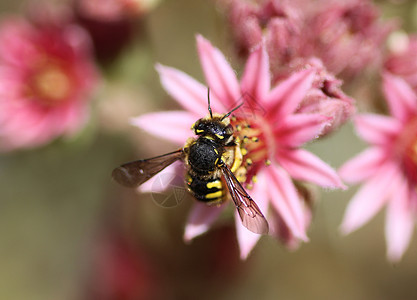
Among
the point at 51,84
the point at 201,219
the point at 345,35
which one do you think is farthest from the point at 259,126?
Answer: the point at 51,84

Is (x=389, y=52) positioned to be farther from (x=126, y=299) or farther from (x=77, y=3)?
(x=126, y=299)

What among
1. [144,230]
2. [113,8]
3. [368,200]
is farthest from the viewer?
[144,230]

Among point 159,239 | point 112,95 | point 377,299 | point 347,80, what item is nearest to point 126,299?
point 159,239

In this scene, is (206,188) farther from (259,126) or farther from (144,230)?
(144,230)

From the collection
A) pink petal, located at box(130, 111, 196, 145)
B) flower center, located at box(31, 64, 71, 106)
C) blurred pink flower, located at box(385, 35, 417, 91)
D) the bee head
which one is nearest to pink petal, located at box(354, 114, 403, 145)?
blurred pink flower, located at box(385, 35, 417, 91)

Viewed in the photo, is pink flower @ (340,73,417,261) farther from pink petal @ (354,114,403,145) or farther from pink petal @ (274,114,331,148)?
pink petal @ (274,114,331,148)

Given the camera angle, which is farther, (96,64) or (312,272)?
(312,272)

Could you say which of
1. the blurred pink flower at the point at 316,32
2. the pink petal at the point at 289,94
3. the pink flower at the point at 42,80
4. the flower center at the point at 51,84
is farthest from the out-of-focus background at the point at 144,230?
the pink petal at the point at 289,94
